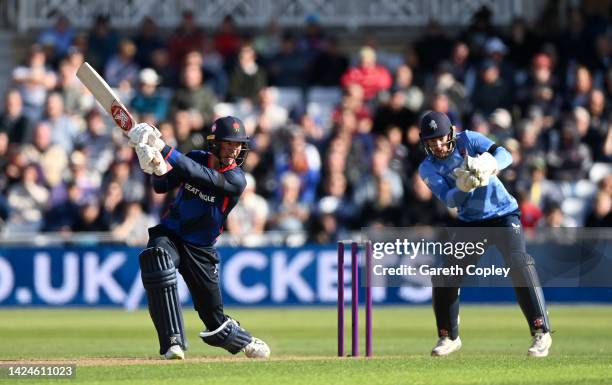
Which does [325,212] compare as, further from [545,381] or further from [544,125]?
[545,381]

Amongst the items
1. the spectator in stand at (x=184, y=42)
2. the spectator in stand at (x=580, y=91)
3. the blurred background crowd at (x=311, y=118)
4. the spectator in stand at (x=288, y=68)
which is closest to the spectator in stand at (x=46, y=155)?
the blurred background crowd at (x=311, y=118)

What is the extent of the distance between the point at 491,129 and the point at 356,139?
1979 millimetres

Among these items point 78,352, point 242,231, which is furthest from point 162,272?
point 242,231

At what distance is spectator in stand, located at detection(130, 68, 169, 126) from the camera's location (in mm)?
20625

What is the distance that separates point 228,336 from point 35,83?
37.1ft

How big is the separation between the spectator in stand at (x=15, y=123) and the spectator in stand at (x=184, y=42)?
2577 millimetres

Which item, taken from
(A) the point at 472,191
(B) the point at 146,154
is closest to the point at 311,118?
(A) the point at 472,191

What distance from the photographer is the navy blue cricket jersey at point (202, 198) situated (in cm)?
1060

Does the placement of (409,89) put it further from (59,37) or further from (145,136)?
(145,136)

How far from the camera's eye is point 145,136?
401 inches

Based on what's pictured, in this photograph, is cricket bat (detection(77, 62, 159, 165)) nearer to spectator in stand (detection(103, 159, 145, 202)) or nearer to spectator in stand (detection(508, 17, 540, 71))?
spectator in stand (detection(103, 159, 145, 202))

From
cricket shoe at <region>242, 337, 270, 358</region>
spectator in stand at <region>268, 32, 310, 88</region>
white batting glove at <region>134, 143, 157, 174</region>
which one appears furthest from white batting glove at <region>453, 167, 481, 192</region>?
spectator in stand at <region>268, 32, 310, 88</region>

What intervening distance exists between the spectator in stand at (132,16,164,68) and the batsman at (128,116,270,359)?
1134 cm

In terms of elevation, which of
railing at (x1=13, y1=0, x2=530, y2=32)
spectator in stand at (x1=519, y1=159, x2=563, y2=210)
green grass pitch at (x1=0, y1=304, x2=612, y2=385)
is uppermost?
railing at (x1=13, y1=0, x2=530, y2=32)
